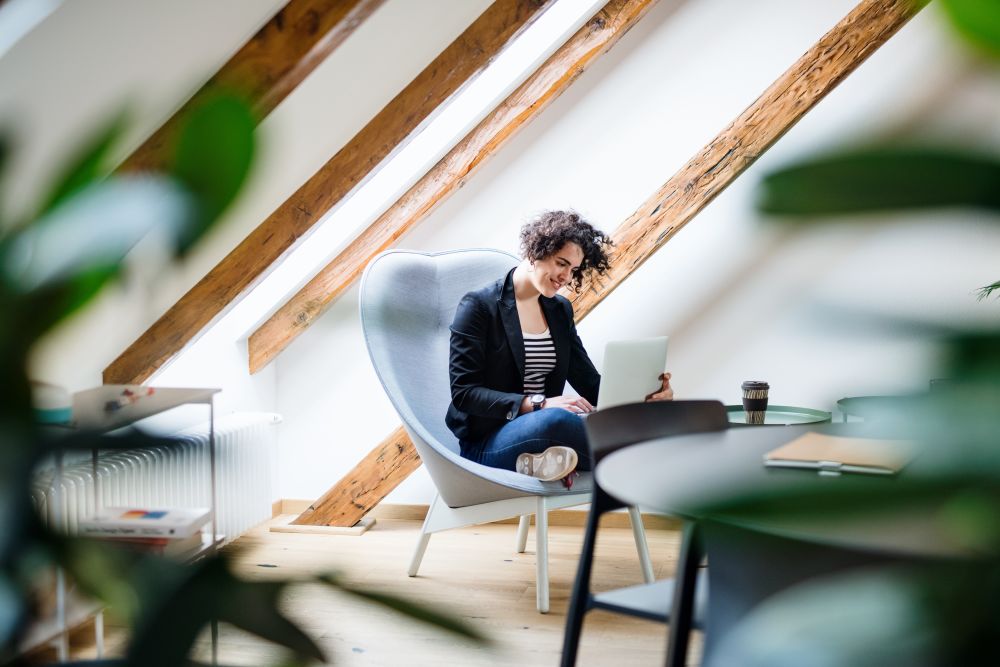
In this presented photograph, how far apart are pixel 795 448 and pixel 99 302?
1.22 meters

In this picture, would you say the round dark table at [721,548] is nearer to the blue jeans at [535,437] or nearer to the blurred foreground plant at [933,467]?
the blurred foreground plant at [933,467]

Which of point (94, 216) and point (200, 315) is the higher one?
point (200, 315)

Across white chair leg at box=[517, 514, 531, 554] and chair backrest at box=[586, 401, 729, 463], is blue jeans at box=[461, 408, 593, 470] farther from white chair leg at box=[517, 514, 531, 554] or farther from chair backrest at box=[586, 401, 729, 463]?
chair backrest at box=[586, 401, 729, 463]

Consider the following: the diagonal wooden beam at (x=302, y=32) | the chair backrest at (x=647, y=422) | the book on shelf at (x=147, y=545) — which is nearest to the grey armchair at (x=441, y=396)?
the chair backrest at (x=647, y=422)

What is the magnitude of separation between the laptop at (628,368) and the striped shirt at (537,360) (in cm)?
44

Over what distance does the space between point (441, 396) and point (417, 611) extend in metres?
2.86

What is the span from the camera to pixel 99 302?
258mm

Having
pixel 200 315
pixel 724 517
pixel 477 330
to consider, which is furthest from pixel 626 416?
pixel 724 517

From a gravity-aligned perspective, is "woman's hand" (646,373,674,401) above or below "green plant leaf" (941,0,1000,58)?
above

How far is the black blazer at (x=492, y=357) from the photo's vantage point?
2.82m

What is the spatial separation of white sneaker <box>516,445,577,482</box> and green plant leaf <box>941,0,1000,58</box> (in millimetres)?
2520

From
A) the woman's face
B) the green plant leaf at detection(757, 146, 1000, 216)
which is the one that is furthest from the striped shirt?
the green plant leaf at detection(757, 146, 1000, 216)

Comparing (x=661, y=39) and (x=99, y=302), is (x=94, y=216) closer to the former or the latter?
(x=99, y=302)

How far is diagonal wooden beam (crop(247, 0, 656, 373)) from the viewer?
3.21 m
